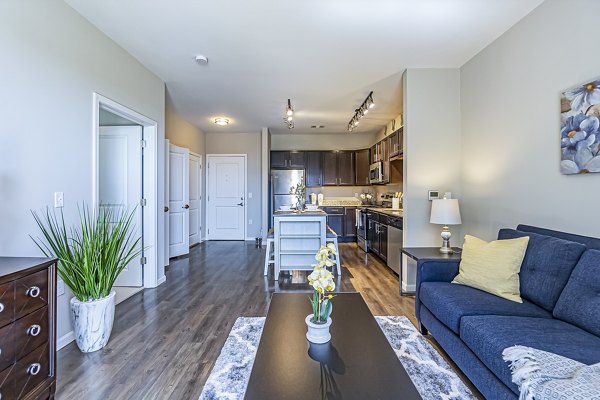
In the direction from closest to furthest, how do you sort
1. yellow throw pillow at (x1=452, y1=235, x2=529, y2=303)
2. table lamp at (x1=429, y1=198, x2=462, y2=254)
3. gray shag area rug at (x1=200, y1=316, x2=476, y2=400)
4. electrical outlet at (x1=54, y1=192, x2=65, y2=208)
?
1. gray shag area rug at (x1=200, y1=316, x2=476, y2=400)
2. yellow throw pillow at (x1=452, y1=235, x2=529, y2=303)
3. electrical outlet at (x1=54, y1=192, x2=65, y2=208)
4. table lamp at (x1=429, y1=198, x2=462, y2=254)

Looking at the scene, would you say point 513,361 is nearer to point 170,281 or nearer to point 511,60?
point 511,60

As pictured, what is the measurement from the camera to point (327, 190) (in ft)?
25.1

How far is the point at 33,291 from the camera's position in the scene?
149cm

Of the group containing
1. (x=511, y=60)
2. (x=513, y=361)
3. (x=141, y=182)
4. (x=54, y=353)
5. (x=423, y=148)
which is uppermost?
(x=511, y=60)

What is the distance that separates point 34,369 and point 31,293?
399 millimetres

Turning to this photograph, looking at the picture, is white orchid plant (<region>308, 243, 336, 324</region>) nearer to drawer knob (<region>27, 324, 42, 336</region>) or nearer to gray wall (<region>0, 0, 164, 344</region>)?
drawer knob (<region>27, 324, 42, 336</region>)

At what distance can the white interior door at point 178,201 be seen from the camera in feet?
17.7

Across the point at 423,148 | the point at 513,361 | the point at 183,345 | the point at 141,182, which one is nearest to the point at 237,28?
the point at 141,182

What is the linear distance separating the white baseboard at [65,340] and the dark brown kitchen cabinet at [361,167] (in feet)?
20.2

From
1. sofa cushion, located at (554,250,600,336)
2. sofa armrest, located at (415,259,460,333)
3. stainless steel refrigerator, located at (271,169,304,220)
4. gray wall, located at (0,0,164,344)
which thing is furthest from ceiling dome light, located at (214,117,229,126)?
sofa cushion, located at (554,250,600,336)

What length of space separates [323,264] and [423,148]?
2.59 m

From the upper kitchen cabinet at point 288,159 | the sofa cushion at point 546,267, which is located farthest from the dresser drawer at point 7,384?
the upper kitchen cabinet at point 288,159

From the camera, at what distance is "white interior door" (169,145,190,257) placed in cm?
540

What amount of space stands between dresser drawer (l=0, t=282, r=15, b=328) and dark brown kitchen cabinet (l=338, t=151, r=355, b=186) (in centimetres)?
654
